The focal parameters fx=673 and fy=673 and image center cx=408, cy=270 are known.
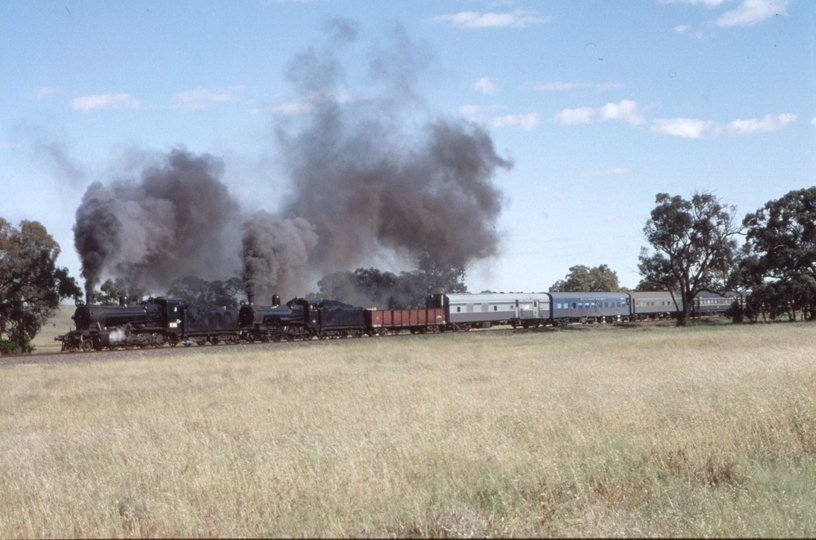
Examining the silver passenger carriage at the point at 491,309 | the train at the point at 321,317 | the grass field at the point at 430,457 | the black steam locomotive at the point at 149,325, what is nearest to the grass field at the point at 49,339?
the black steam locomotive at the point at 149,325

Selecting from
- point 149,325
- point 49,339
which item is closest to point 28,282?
point 149,325

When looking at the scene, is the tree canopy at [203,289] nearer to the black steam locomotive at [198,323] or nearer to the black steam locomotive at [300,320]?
the black steam locomotive at [300,320]

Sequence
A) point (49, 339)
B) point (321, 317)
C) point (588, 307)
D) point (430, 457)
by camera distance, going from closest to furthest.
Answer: point (430, 457) → point (321, 317) → point (588, 307) → point (49, 339)

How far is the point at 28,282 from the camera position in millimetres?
46062

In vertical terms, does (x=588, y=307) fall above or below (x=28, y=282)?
below

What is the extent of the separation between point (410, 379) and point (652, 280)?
47.8m

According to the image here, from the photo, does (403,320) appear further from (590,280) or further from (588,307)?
(590,280)

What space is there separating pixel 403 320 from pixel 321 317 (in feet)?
28.3

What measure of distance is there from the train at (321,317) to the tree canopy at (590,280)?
2115 inches

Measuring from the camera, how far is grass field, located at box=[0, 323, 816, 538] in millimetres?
6367

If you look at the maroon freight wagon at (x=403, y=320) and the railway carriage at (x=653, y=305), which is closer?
the maroon freight wagon at (x=403, y=320)

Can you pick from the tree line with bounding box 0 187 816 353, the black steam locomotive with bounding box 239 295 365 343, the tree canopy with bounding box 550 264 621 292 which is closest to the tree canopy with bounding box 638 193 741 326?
the tree line with bounding box 0 187 816 353

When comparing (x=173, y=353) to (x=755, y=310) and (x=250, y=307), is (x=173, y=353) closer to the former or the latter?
(x=250, y=307)

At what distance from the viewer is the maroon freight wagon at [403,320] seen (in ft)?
162
